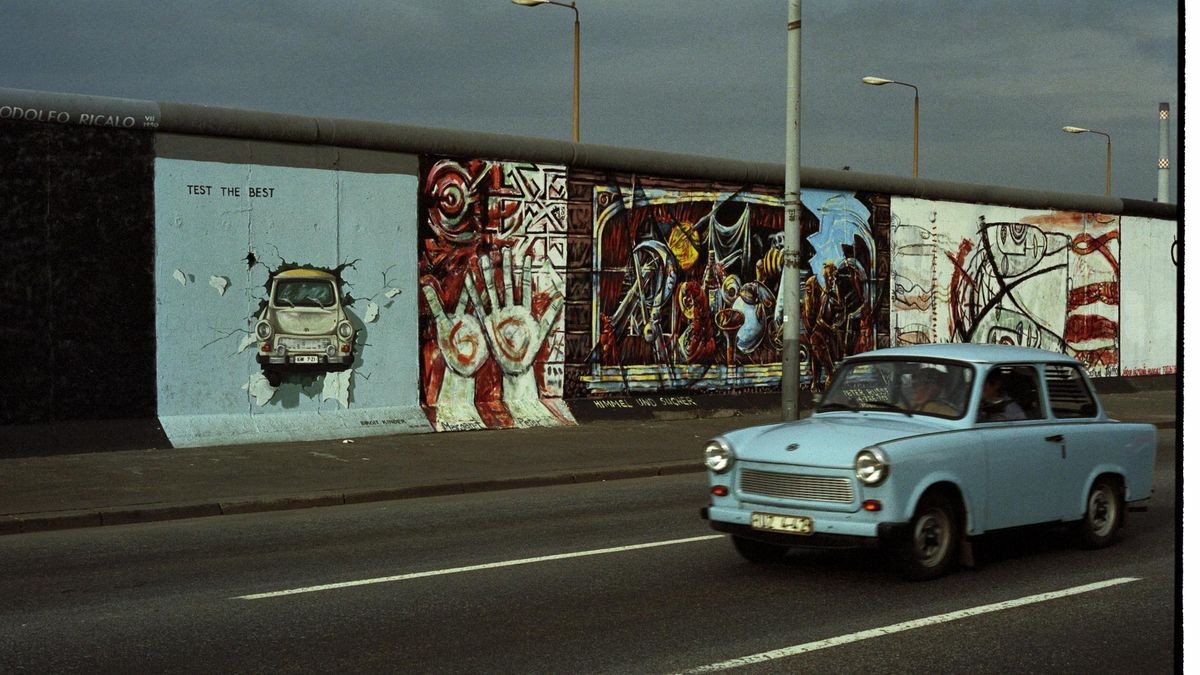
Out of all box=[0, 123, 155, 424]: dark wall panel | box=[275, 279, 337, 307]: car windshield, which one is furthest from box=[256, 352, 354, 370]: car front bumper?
box=[0, 123, 155, 424]: dark wall panel

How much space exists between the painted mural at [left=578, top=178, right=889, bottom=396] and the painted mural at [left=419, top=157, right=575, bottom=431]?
0.86m

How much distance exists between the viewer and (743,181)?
21.5 m

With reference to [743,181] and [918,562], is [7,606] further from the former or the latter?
[743,181]

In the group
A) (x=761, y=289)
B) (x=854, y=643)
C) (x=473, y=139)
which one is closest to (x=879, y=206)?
(x=761, y=289)

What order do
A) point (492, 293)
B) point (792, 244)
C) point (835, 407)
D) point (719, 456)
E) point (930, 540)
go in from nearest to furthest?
point (930, 540) → point (719, 456) → point (835, 407) → point (792, 244) → point (492, 293)

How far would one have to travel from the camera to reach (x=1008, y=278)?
2712cm

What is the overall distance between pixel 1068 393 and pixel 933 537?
75.2 inches

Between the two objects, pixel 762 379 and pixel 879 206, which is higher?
pixel 879 206

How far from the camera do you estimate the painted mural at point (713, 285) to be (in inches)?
777

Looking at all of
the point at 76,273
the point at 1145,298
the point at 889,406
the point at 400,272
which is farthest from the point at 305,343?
the point at 1145,298

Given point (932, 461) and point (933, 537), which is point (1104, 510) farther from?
point (932, 461)

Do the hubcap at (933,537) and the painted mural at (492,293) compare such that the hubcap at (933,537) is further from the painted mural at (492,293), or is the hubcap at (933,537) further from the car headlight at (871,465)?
the painted mural at (492,293)

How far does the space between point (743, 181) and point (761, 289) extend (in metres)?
1.94

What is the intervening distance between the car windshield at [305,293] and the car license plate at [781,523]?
31.4 feet
